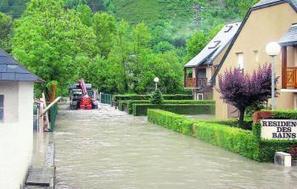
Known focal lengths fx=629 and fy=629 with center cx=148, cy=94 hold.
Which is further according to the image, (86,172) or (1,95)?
(86,172)

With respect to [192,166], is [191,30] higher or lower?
higher

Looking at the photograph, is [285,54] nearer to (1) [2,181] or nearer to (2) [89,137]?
(2) [89,137]

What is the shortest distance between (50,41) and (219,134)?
23.9m

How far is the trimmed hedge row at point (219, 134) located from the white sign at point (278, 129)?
1.76ft

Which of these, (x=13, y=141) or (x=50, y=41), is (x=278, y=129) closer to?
(x=13, y=141)

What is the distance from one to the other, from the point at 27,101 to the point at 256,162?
10128 millimetres

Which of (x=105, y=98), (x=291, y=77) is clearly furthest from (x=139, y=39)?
(x=291, y=77)

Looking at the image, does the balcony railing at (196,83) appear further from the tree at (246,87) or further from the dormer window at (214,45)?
the tree at (246,87)

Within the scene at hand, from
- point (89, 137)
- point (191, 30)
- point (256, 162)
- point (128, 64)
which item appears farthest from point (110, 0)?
point (256, 162)

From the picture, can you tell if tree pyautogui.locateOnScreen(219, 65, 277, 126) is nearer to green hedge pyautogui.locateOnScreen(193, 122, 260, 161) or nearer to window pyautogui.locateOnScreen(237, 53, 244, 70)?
green hedge pyautogui.locateOnScreen(193, 122, 260, 161)

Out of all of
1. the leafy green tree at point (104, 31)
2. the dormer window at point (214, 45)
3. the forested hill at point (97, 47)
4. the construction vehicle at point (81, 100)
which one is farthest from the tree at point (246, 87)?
the leafy green tree at point (104, 31)

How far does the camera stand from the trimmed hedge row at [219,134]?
80.6 feet

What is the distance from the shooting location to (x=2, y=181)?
547 inches

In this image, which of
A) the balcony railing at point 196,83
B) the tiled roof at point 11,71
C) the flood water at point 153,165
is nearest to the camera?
the tiled roof at point 11,71
